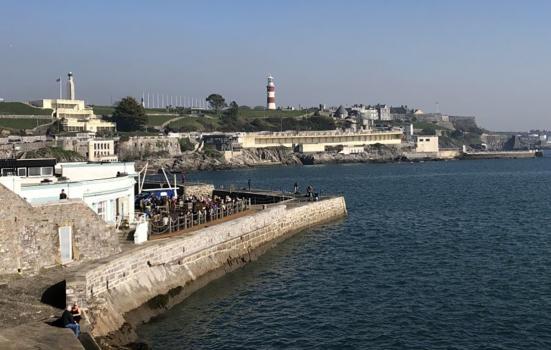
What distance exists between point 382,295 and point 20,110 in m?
151

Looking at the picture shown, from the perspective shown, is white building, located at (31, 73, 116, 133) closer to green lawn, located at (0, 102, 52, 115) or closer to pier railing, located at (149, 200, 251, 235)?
green lawn, located at (0, 102, 52, 115)

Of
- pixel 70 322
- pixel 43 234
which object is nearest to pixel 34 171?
pixel 43 234

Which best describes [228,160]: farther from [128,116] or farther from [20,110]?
[20,110]

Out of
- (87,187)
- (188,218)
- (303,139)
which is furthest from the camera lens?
(303,139)

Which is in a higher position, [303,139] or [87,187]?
[303,139]

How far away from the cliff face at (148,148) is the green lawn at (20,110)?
26.3m

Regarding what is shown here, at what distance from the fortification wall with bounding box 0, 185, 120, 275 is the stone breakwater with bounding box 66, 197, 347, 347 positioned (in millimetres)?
786

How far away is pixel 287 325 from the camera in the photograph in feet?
74.1

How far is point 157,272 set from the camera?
80.1 feet

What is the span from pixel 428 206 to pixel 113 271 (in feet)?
142

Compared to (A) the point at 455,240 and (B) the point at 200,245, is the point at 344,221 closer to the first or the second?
(A) the point at 455,240

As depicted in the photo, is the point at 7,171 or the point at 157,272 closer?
the point at 157,272

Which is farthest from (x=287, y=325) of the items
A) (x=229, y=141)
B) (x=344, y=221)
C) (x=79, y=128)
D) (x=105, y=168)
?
(x=229, y=141)

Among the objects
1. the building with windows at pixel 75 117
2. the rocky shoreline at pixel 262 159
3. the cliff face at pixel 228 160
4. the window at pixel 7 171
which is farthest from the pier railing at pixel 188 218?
the building with windows at pixel 75 117
